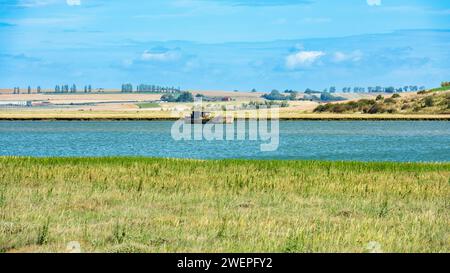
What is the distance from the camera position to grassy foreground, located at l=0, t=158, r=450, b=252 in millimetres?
13719

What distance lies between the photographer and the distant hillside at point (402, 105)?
146m

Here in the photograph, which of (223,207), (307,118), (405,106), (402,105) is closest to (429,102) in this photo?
(405,106)

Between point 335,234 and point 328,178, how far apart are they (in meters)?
11.0

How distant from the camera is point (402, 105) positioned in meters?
154

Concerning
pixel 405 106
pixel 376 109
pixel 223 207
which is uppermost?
pixel 405 106

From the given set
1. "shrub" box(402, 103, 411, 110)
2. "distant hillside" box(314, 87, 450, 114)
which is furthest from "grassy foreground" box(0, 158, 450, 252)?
"shrub" box(402, 103, 411, 110)

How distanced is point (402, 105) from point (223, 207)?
140678 mm

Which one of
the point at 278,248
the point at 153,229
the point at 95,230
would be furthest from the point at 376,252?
the point at 95,230

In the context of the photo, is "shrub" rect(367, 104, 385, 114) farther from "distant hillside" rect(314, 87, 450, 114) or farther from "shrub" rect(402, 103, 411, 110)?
"shrub" rect(402, 103, 411, 110)

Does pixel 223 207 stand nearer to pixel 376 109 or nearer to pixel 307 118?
pixel 307 118

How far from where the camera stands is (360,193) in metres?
21.9

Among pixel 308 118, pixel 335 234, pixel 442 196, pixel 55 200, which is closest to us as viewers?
pixel 335 234

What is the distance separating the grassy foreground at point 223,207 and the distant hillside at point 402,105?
120 meters
